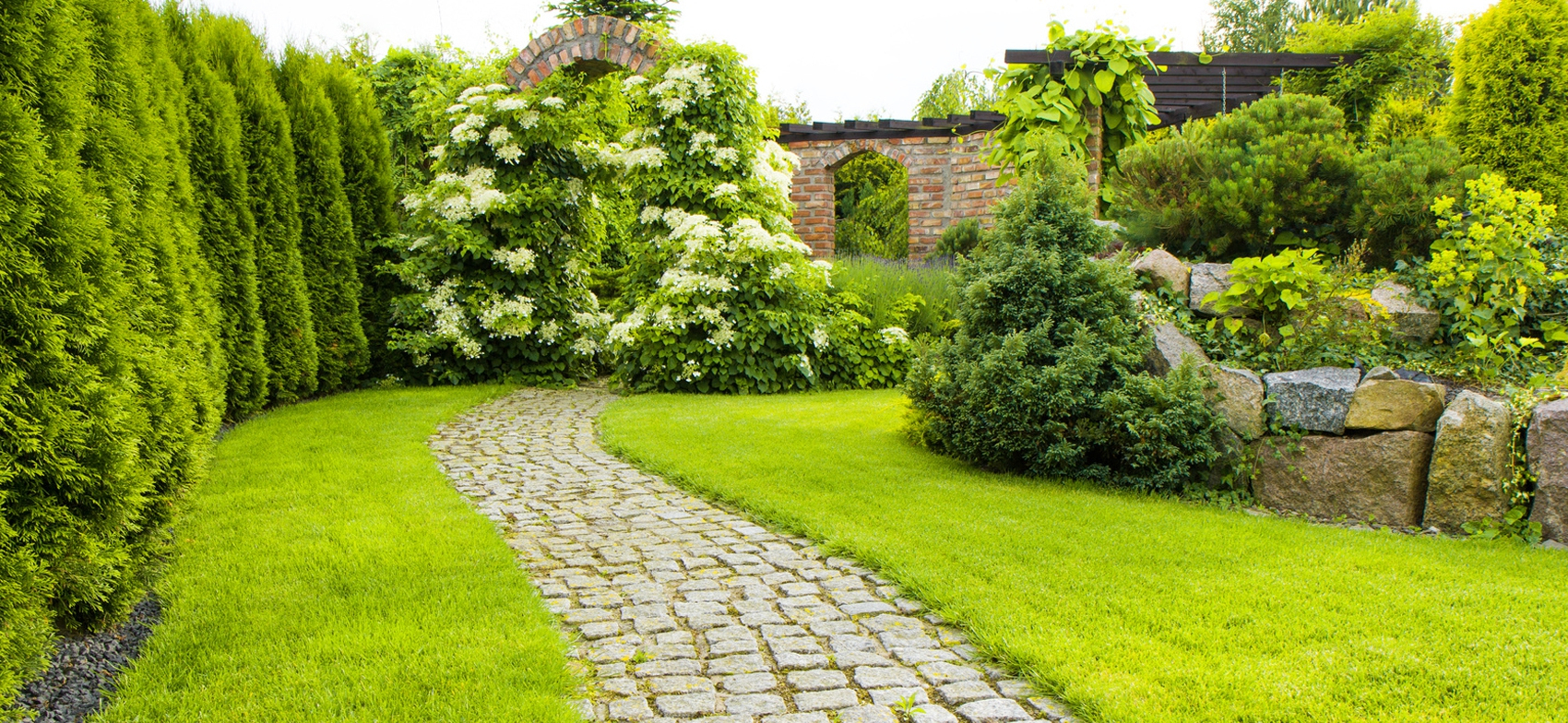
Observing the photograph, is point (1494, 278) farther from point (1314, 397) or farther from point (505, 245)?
point (505, 245)

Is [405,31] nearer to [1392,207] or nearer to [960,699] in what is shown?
[1392,207]

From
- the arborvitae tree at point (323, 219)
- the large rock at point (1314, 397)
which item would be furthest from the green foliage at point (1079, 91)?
the arborvitae tree at point (323, 219)

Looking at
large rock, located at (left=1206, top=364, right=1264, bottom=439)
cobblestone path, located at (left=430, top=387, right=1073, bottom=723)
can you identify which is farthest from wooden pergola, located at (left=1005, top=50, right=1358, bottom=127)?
cobblestone path, located at (left=430, top=387, right=1073, bottom=723)

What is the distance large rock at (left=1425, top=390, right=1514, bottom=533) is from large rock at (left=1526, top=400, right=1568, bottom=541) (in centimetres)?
12

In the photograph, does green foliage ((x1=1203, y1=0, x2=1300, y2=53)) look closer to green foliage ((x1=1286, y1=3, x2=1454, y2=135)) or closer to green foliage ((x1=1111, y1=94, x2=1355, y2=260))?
green foliage ((x1=1286, y1=3, x2=1454, y2=135))

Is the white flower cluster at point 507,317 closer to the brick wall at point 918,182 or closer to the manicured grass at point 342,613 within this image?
the manicured grass at point 342,613

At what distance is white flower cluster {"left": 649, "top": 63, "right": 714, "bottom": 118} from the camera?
8.90 meters

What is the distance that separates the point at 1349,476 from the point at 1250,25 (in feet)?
119

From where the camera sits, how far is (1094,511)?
4465 mm

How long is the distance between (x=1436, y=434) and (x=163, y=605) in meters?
5.47

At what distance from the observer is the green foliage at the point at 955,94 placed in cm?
2380

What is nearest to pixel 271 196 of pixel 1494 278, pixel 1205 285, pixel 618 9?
pixel 1205 285

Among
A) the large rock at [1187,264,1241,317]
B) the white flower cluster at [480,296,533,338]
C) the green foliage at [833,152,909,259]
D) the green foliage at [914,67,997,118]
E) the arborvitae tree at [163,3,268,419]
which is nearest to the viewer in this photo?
the large rock at [1187,264,1241,317]

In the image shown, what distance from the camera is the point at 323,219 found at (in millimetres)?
8203
